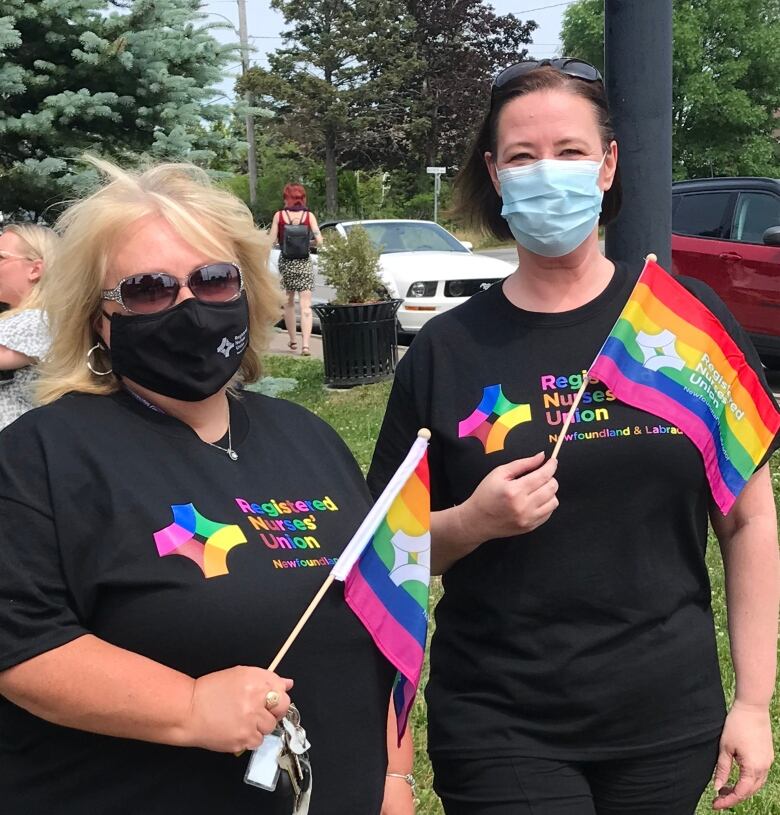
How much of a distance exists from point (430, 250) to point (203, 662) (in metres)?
10.9

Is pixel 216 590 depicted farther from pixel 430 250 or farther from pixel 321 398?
pixel 430 250

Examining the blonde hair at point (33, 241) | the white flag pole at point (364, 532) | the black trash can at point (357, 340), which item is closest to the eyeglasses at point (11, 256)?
the blonde hair at point (33, 241)

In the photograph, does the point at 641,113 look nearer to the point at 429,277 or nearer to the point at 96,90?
the point at 96,90

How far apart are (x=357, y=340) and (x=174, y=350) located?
7.51 metres

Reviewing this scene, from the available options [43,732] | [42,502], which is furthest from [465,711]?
[42,502]

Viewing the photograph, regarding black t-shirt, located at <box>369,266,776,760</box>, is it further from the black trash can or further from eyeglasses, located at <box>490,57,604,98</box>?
the black trash can

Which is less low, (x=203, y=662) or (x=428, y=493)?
(x=428, y=493)

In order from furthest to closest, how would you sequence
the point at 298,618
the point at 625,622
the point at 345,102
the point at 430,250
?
the point at 345,102
the point at 430,250
the point at 625,622
the point at 298,618

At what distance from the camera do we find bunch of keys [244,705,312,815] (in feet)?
4.96

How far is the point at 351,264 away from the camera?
367 inches

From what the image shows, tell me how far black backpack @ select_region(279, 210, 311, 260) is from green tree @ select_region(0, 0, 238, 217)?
18.2 ft

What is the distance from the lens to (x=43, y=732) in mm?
1595

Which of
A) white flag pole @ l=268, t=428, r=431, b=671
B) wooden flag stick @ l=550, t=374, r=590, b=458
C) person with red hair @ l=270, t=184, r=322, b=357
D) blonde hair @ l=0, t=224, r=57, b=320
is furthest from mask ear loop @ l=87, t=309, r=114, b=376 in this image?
person with red hair @ l=270, t=184, r=322, b=357

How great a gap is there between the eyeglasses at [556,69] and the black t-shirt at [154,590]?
3.30 feet
